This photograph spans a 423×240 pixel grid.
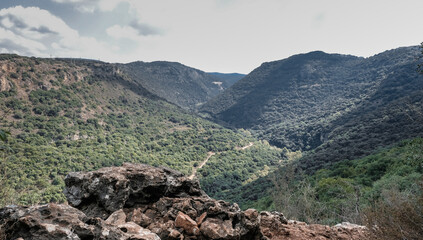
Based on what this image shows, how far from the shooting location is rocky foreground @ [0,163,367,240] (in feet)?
10.6

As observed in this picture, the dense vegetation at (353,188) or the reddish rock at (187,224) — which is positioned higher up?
the reddish rock at (187,224)

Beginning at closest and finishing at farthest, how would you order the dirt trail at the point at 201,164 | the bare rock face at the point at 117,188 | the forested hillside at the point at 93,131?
the bare rock face at the point at 117,188 → the forested hillside at the point at 93,131 → the dirt trail at the point at 201,164

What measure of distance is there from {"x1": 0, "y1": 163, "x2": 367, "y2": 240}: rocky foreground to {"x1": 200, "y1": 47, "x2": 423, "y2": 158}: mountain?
45647mm

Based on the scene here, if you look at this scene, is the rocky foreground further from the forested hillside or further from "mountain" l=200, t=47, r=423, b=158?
"mountain" l=200, t=47, r=423, b=158

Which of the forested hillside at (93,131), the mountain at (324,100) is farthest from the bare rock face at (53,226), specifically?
the mountain at (324,100)

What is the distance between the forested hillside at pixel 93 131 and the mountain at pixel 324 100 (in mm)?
25615

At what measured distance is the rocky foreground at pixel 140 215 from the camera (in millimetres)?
3232

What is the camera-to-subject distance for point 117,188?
17.0 feet

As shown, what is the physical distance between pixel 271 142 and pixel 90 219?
112 metres

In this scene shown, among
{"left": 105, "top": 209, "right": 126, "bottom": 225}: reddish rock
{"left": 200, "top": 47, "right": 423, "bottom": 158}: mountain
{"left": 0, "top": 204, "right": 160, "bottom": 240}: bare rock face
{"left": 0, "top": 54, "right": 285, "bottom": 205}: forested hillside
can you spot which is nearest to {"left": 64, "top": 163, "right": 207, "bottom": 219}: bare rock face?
{"left": 105, "top": 209, "right": 126, "bottom": 225}: reddish rock

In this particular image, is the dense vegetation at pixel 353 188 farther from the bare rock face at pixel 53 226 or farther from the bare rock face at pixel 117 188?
the bare rock face at pixel 53 226

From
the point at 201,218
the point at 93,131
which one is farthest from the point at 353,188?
the point at 93,131

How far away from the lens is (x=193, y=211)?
199 inches

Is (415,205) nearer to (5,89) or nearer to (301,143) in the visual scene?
(5,89)
